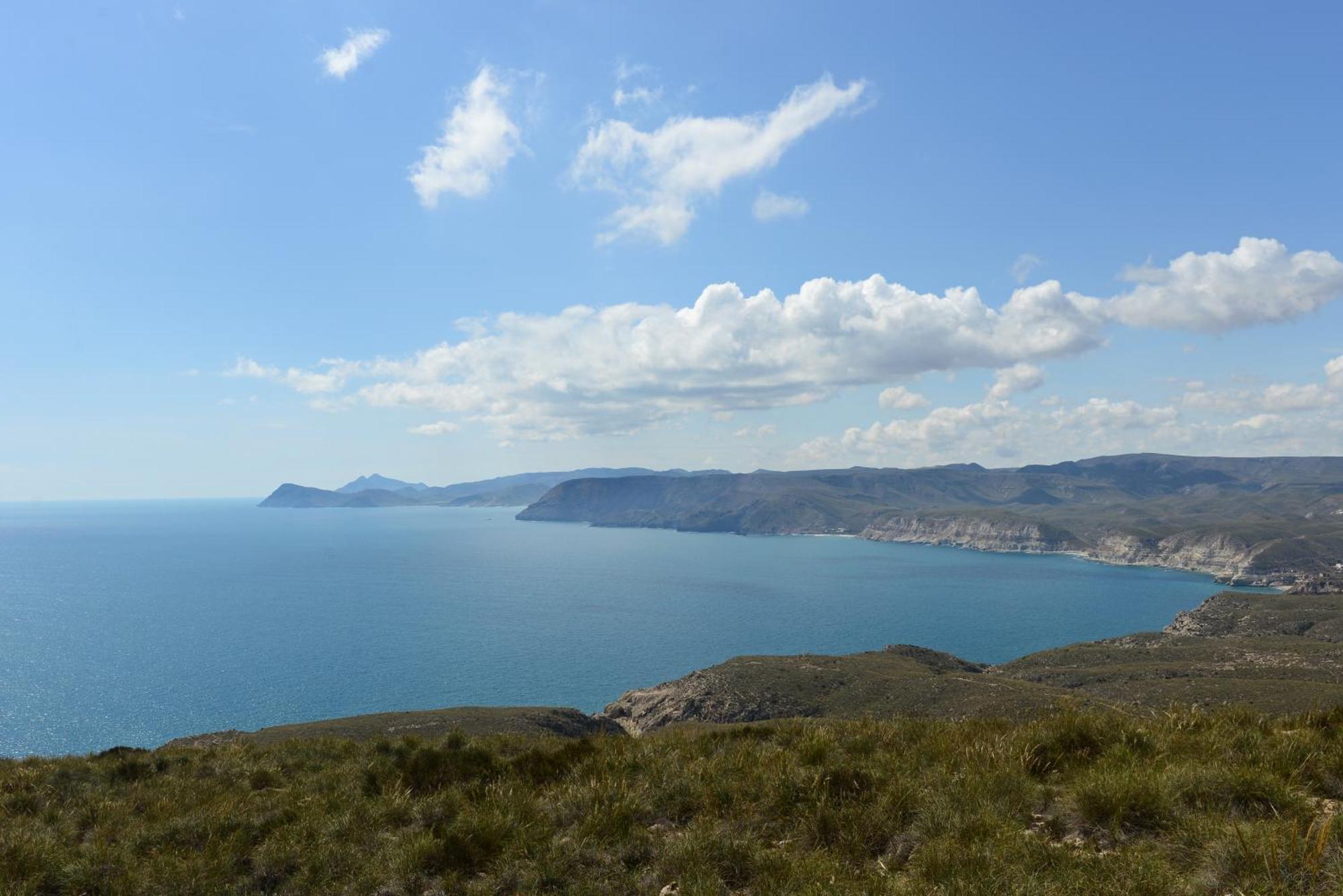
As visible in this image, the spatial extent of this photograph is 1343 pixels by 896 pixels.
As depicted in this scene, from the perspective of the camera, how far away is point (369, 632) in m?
143

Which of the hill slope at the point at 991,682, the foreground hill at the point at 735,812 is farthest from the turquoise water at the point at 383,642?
the foreground hill at the point at 735,812

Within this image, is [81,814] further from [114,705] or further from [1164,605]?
[1164,605]

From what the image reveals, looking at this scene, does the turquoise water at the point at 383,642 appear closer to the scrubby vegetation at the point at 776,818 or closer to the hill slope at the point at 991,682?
the hill slope at the point at 991,682

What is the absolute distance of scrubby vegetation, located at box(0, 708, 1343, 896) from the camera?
6.88 m

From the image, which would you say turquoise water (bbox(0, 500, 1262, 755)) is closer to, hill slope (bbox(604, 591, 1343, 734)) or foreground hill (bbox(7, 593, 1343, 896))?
hill slope (bbox(604, 591, 1343, 734))

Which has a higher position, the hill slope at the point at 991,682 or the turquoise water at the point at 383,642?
the hill slope at the point at 991,682

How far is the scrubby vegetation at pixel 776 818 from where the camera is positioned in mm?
6879

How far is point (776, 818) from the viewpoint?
8938 mm

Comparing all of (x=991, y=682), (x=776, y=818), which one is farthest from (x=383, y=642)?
(x=776, y=818)

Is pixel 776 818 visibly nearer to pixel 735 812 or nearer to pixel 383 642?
pixel 735 812

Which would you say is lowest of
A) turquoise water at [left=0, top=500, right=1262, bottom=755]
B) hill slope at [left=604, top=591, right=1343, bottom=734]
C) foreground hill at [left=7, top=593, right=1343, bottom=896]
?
turquoise water at [left=0, top=500, right=1262, bottom=755]

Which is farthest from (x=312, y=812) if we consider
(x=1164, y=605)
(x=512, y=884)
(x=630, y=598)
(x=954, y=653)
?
(x=1164, y=605)

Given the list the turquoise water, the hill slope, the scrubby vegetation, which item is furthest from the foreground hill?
the turquoise water

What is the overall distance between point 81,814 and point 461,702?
93.8 m
